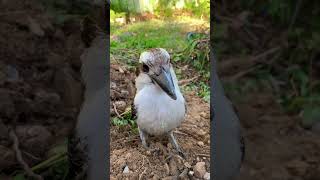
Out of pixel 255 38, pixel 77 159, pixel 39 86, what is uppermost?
pixel 255 38

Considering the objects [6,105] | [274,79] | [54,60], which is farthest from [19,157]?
[274,79]

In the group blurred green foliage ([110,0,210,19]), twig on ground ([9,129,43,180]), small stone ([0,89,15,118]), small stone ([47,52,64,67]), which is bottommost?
twig on ground ([9,129,43,180])

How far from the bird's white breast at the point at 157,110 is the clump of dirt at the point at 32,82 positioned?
0.20 meters

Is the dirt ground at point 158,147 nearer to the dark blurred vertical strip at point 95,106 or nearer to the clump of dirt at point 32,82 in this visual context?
the dark blurred vertical strip at point 95,106

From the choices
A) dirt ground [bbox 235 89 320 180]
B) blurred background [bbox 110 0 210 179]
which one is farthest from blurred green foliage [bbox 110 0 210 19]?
dirt ground [bbox 235 89 320 180]

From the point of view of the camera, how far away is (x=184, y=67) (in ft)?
4.32

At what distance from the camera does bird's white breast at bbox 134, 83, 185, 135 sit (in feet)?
4.23

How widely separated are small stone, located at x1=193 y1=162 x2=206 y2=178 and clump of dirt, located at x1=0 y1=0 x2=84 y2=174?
29 centimetres

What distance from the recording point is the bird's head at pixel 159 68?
4.15 ft

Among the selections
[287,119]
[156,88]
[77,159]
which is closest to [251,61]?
[287,119]

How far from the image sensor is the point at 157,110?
1301mm

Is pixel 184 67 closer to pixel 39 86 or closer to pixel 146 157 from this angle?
pixel 146 157

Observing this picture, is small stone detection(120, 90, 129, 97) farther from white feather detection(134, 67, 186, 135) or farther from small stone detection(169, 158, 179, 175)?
small stone detection(169, 158, 179, 175)

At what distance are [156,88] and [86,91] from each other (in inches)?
6.3
